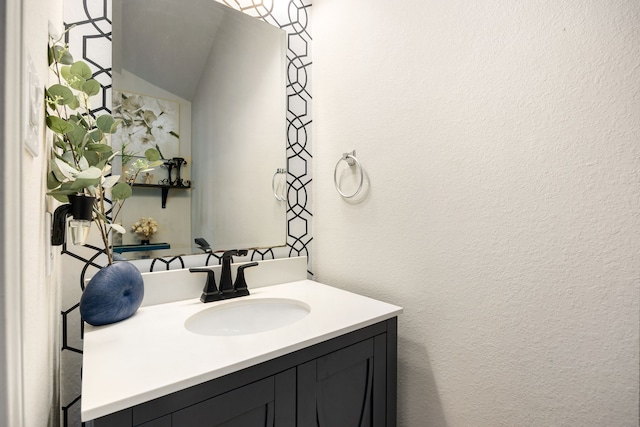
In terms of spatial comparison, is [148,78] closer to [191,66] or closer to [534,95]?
[191,66]

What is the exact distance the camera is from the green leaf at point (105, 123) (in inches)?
32.1

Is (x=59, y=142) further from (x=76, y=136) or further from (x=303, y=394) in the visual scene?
(x=303, y=394)

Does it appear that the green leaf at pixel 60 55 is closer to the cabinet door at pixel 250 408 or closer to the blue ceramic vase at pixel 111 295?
the blue ceramic vase at pixel 111 295

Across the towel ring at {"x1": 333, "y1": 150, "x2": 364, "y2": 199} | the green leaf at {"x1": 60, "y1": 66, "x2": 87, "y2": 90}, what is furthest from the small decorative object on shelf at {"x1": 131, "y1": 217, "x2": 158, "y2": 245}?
the towel ring at {"x1": 333, "y1": 150, "x2": 364, "y2": 199}

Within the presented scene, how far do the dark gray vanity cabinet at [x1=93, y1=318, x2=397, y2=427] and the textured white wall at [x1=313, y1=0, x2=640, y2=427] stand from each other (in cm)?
19

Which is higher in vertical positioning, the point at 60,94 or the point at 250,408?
the point at 60,94

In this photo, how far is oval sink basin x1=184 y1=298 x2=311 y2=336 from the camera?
3.62 feet

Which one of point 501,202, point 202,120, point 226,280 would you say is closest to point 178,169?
point 202,120

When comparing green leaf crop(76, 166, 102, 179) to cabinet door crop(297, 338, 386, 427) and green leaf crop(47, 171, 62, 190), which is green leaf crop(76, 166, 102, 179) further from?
cabinet door crop(297, 338, 386, 427)

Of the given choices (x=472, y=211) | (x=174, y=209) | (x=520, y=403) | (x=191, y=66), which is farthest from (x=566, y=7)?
(x=174, y=209)

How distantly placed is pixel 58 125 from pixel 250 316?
0.85 meters

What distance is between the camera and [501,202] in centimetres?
91

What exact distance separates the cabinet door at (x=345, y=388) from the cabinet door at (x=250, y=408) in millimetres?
40

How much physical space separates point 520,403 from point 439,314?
0.31 meters
